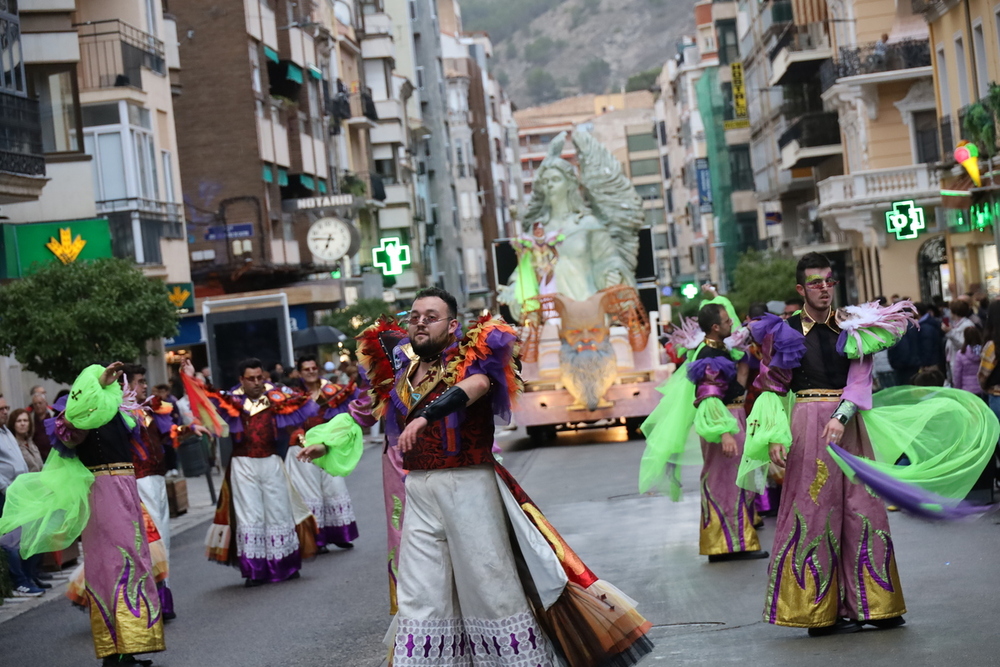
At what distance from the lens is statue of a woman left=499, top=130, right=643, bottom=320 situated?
86.5 feet

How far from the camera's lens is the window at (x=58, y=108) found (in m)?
29.1

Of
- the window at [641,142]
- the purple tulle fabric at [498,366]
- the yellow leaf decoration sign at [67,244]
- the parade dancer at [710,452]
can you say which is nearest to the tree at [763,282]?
the yellow leaf decoration sign at [67,244]

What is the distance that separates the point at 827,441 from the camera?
844cm

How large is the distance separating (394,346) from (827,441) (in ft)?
7.95

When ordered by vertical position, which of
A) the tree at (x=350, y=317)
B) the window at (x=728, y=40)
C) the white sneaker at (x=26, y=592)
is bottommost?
the white sneaker at (x=26, y=592)

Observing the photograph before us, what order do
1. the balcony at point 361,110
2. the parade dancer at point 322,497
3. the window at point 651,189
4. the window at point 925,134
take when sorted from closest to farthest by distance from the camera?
the parade dancer at point 322,497, the window at point 925,134, the balcony at point 361,110, the window at point 651,189

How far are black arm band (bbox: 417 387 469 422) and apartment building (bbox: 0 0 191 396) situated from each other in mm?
20660

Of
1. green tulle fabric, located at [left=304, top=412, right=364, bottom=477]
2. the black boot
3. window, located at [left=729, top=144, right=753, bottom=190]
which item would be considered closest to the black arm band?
green tulle fabric, located at [left=304, top=412, right=364, bottom=477]

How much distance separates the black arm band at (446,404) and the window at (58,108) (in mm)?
23781

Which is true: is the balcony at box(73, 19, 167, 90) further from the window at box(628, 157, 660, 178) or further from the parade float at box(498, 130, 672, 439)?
the window at box(628, 157, 660, 178)

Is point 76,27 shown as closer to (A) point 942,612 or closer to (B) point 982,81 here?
(B) point 982,81

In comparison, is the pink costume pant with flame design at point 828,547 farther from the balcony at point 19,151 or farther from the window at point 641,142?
the window at point 641,142

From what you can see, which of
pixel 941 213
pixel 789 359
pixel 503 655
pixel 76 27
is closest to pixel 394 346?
pixel 503 655

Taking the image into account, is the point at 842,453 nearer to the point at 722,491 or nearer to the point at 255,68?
the point at 722,491
